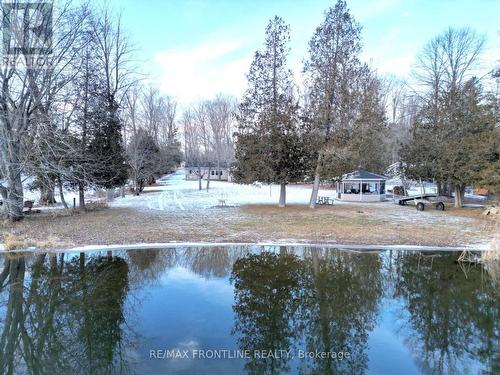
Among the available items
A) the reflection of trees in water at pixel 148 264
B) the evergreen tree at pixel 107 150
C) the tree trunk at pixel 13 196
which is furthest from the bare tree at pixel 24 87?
the reflection of trees in water at pixel 148 264

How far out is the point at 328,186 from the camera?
135ft

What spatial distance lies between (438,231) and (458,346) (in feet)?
29.5

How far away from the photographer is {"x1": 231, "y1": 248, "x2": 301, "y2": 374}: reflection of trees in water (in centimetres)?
493

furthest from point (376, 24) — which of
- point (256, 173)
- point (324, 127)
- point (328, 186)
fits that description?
point (328, 186)

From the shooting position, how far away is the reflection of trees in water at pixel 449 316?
468 cm

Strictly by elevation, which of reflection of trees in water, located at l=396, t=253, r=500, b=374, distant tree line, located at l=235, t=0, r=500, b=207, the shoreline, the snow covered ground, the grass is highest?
distant tree line, located at l=235, t=0, r=500, b=207

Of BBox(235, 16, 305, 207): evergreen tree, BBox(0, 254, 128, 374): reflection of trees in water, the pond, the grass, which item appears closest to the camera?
BBox(0, 254, 128, 374): reflection of trees in water

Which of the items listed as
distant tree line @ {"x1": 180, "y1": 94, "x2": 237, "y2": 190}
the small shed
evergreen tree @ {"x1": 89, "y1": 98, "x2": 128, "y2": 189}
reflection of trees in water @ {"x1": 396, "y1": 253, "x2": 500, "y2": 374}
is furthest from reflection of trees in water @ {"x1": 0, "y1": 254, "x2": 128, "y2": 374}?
distant tree line @ {"x1": 180, "y1": 94, "x2": 237, "y2": 190}

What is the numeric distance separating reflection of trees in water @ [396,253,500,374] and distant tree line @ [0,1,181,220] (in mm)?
12773

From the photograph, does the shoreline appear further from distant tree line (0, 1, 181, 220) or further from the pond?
distant tree line (0, 1, 181, 220)

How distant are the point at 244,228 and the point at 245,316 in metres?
7.47

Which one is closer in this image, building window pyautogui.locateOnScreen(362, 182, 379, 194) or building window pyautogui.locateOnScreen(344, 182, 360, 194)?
building window pyautogui.locateOnScreen(362, 182, 379, 194)

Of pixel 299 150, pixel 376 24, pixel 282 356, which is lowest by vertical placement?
pixel 282 356

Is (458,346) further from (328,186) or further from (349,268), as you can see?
(328,186)
